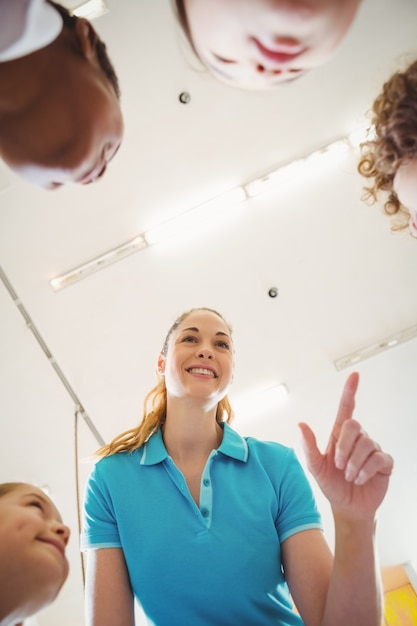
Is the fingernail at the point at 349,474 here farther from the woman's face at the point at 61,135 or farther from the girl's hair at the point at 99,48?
the girl's hair at the point at 99,48

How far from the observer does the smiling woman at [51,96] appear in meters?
0.58

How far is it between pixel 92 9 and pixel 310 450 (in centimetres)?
98

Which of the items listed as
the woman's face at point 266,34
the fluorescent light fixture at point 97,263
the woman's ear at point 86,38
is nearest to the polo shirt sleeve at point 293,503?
the woman's face at point 266,34

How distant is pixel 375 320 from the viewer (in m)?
2.64

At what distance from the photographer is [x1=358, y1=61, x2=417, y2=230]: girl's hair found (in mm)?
861

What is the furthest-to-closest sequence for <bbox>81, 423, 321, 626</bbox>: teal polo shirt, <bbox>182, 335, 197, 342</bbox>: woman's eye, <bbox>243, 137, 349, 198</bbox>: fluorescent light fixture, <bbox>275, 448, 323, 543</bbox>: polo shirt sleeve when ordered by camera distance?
1. <bbox>243, 137, 349, 198</bbox>: fluorescent light fixture
2. <bbox>182, 335, 197, 342</bbox>: woman's eye
3. <bbox>275, 448, 323, 543</bbox>: polo shirt sleeve
4. <bbox>81, 423, 321, 626</bbox>: teal polo shirt

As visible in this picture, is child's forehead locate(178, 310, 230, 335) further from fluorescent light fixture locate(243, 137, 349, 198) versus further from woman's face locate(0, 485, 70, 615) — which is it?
fluorescent light fixture locate(243, 137, 349, 198)

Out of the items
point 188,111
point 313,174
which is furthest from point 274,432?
point 188,111

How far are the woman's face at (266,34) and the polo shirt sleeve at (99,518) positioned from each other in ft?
3.22

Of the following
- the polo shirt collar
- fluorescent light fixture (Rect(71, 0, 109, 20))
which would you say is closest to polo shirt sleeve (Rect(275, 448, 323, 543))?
the polo shirt collar

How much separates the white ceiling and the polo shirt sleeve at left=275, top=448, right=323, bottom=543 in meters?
0.56

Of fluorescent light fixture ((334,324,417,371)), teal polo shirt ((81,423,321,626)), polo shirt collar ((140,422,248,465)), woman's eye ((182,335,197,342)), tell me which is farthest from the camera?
fluorescent light fixture ((334,324,417,371))

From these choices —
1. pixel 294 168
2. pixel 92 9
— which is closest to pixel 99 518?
pixel 92 9

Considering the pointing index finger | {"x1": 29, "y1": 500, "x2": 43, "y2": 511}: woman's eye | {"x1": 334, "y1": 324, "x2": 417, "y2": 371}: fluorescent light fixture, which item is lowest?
{"x1": 334, "y1": 324, "x2": 417, "y2": 371}: fluorescent light fixture
